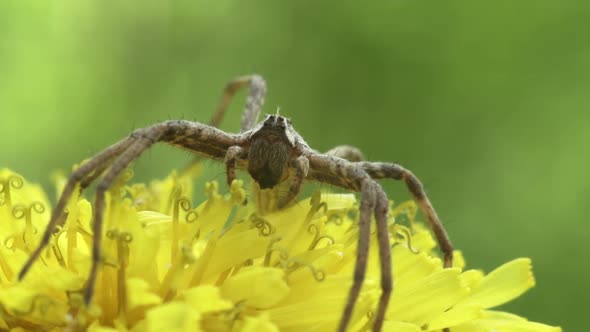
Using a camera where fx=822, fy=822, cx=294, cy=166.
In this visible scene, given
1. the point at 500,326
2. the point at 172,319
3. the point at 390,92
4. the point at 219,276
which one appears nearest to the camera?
the point at 172,319

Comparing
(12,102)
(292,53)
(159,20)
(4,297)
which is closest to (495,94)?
(292,53)

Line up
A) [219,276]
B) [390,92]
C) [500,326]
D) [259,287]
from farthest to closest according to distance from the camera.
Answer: [390,92] → [500,326] → [219,276] → [259,287]

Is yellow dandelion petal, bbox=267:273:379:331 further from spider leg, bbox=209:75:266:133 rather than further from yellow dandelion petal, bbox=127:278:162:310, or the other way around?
spider leg, bbox=209:75:266:133

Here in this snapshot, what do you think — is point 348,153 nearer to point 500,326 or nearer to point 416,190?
point 416,190

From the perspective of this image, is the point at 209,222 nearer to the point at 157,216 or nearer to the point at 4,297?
the point at 157,216

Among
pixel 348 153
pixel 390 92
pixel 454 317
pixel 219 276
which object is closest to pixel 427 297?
pixel 454 317

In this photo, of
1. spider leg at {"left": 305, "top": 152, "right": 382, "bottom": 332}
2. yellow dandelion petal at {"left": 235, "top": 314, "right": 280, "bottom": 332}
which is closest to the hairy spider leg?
spider leg at {"left": 305, "top": 152, "right": 382, "bottom": 332}

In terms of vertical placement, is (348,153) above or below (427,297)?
above
